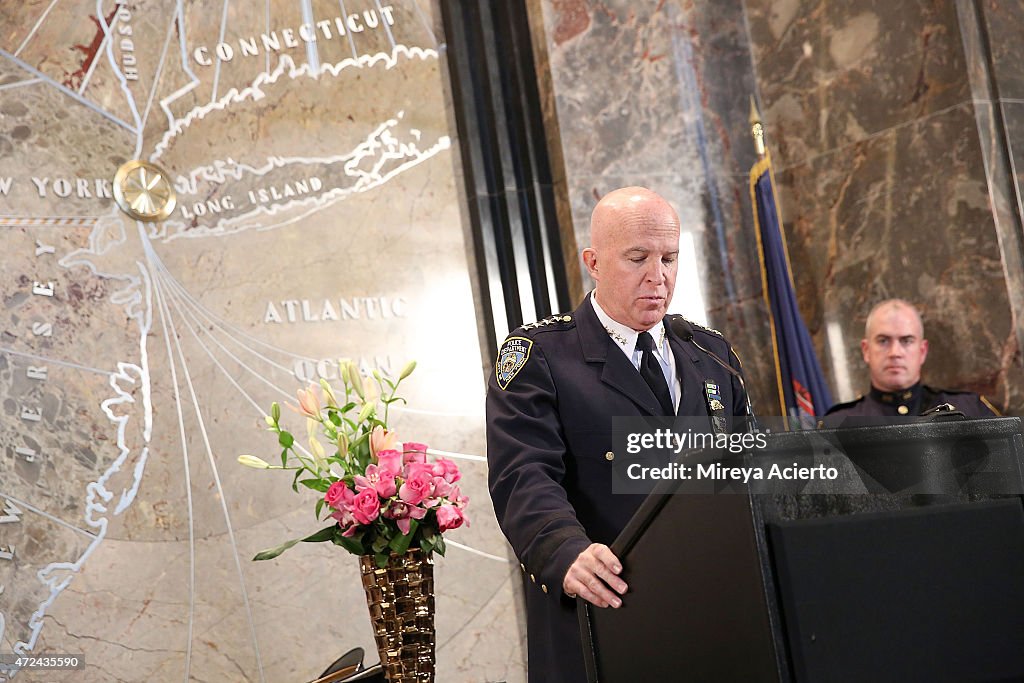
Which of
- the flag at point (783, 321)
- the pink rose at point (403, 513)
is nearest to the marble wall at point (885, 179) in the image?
the flag at point (783, 321)

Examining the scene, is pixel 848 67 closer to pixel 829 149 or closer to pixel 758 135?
pixel 829 149

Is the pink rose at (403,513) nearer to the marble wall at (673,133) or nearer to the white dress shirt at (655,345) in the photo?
the white dress shirt at (655,345)

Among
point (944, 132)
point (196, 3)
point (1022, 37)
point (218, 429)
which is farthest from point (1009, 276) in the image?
point (196, 3)

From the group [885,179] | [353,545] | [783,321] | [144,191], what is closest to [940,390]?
[783,321]

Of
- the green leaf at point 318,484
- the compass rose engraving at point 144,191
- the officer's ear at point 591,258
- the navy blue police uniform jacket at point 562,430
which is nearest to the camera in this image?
the navy blue police uniform jacket at point 562,430

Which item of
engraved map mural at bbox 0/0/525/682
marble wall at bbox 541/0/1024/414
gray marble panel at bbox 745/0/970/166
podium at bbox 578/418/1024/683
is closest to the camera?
podium at bbox 578/418/1024/683

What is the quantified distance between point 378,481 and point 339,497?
0.10 meters

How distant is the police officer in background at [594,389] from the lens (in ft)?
6.43

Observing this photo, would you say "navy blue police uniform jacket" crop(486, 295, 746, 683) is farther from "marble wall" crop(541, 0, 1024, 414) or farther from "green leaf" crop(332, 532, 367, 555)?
"marble wall" crop(541, 0, 1024, 414)

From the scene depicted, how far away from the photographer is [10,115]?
3.45 meters

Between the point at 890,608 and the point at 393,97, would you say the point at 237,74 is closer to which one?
the point at 393,97

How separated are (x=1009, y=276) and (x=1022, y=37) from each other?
899 mm

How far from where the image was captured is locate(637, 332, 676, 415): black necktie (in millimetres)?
2094

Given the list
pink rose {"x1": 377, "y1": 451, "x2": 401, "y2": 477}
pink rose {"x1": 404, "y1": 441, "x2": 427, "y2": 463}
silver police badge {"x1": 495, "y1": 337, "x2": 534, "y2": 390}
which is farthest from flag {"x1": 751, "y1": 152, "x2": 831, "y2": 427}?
silver police badge {"x1": 495, "y1": 337, "x2": 534, "y2": 390}
